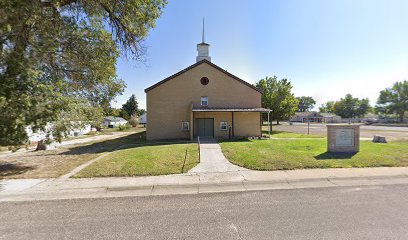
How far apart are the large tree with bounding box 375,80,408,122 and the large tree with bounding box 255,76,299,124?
56130 millimetres

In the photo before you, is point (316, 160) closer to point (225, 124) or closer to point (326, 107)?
point (225, 124)

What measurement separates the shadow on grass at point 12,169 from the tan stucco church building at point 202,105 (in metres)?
10.2

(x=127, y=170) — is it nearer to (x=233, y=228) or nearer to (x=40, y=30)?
(x=233, y=228)

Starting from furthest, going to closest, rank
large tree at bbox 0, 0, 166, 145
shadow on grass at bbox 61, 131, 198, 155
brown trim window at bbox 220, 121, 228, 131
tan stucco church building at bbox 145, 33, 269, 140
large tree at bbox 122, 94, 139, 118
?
large tree at bbox 122, 94, 139, 118
brown trim window at bbox 220, 121, 228, 131
tan stucco church building at bbox 145, 33, 269, 140
shadow on grass at bbox 61, 131, 198, 155
large tree at bbox 0, 0, 166, 145

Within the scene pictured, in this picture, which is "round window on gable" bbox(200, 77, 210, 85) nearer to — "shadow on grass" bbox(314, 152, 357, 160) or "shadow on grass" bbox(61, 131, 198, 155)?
"shadow on grass" bbox(61, 131, 198, 155)

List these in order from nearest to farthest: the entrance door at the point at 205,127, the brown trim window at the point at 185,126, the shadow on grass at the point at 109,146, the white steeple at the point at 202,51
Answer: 1. the shadow on grass at the point at 109,146
2. the brown trim window at the point at 185,126
3. the entrance door at the point at 205,127
4. the white steeple at the point at 202,51

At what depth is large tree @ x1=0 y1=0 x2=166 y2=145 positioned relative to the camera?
7.10 meters

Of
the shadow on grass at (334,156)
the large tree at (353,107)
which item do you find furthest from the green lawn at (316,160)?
the large tree at (353,107)

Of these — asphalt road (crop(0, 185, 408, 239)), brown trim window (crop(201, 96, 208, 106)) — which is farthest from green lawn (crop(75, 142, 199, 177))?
brown trim window (crop(201, 96, 208, 106))

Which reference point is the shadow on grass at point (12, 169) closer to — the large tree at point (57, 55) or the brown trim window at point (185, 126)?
the large tree at point (57, 55)

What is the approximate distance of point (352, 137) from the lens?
10.7 m

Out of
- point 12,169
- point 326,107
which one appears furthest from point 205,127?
point 326,107

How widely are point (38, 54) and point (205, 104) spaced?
1300cm

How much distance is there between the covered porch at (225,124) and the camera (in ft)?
62.8
